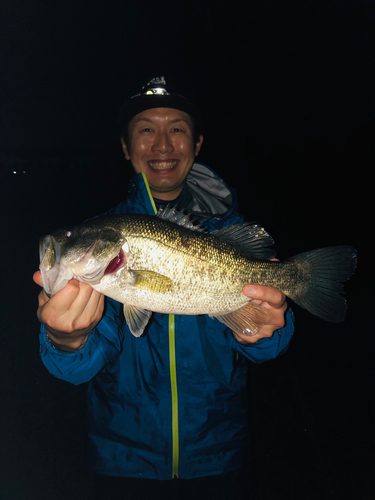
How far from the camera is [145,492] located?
1.80m

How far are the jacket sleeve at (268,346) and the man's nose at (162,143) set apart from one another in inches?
59.0

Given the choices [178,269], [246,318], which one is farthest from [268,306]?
[178,269]

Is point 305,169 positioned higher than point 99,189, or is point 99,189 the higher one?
point 99,189

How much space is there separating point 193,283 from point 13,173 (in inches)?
1749

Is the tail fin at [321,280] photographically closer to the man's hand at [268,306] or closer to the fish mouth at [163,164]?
the man's hand at [268,306]

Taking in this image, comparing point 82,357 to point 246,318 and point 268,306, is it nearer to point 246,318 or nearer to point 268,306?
point 246,318

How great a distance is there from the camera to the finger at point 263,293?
1.61 m

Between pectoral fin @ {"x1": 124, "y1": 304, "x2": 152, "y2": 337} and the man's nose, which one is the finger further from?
the man's nose

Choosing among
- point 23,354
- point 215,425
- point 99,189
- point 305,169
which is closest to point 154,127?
point 215,425

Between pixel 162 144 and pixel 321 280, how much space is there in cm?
149

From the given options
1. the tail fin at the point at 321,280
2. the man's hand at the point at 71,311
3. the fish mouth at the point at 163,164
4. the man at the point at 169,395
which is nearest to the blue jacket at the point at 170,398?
the man at the point at 169,395

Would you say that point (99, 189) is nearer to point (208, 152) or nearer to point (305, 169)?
point (208, 152)

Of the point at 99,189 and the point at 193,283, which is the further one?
the point at 99,189

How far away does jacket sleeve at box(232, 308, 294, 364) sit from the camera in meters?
1.81
